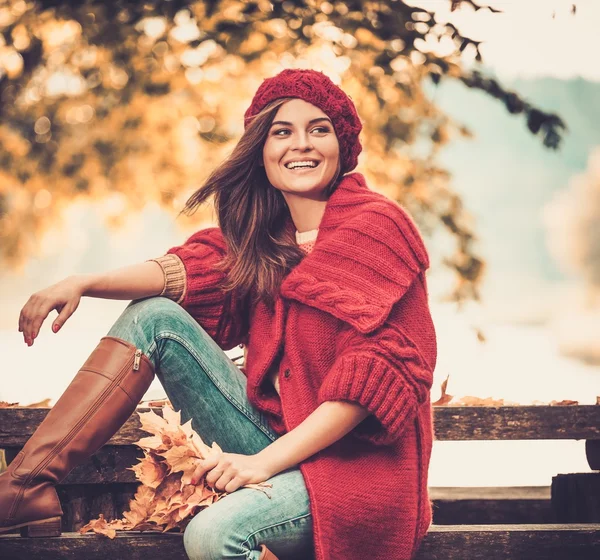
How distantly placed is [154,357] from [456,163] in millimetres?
17602

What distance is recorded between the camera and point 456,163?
64.0ft

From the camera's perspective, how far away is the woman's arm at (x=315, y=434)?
7.83 feet

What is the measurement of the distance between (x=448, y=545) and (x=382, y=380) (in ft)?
2.28

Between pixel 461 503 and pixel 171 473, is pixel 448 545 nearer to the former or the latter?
pixel 171 473

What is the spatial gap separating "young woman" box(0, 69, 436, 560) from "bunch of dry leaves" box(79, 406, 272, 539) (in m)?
0.06

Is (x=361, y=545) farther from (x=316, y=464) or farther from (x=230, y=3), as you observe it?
(x=230, y=3)

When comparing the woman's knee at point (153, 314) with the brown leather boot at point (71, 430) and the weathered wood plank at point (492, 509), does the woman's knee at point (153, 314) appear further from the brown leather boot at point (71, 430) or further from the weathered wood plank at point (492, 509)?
the weathered wood plank at point (492, 509)

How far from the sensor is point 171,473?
2422mm

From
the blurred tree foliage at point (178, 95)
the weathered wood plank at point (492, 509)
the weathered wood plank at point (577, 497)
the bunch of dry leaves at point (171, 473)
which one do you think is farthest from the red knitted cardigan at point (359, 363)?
the blurred tree foliage at point (178, 95)

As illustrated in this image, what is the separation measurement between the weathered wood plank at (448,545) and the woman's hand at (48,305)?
2.14ft

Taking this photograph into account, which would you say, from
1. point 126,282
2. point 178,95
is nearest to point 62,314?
point 126,282

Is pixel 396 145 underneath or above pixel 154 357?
above

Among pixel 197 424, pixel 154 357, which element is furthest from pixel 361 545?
pixel 154 357

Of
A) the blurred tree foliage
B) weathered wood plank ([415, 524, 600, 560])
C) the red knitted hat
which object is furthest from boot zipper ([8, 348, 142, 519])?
the blurred tree foliage
